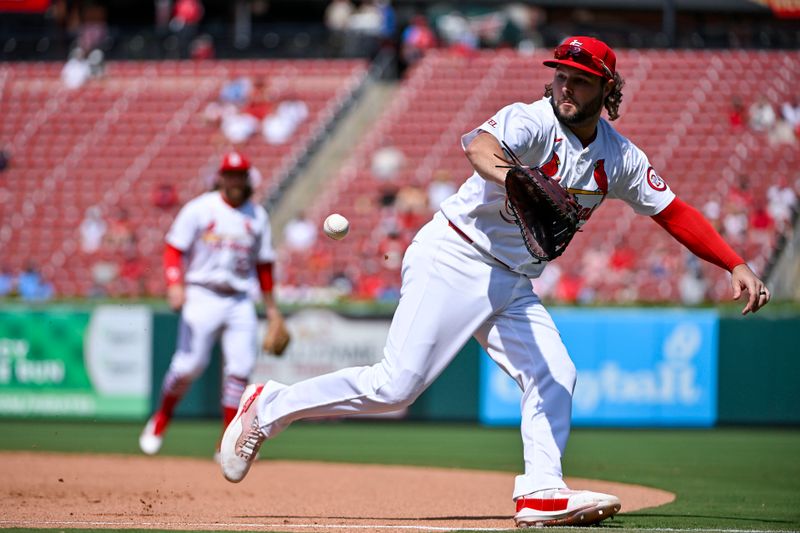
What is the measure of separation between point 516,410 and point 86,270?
9.75 metres

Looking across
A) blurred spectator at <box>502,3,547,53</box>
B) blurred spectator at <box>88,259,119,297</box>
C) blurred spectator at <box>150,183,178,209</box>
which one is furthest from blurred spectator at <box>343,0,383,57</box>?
blurred spectator at <box>88,259,119,297</box>

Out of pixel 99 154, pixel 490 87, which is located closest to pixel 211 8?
pixel 99 154

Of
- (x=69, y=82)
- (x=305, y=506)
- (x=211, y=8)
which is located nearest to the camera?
(x=305, y=506)

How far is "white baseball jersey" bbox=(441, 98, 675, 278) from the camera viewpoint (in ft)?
17.8

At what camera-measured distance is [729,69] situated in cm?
2014

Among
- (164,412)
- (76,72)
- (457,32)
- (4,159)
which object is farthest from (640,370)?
(76,72)

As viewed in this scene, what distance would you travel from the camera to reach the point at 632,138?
19.3 metres

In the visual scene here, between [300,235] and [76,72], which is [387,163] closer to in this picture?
[300,235]

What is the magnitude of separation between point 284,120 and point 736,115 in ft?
25.2

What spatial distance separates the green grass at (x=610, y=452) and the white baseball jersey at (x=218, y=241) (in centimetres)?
166

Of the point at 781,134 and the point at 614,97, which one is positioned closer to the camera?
the point at 614,97

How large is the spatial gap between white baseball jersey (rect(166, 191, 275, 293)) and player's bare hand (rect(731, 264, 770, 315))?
4.43 metres

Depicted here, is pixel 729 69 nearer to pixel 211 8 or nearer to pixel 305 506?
pixel 211 8

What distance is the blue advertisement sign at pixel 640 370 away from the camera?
1280 cm
